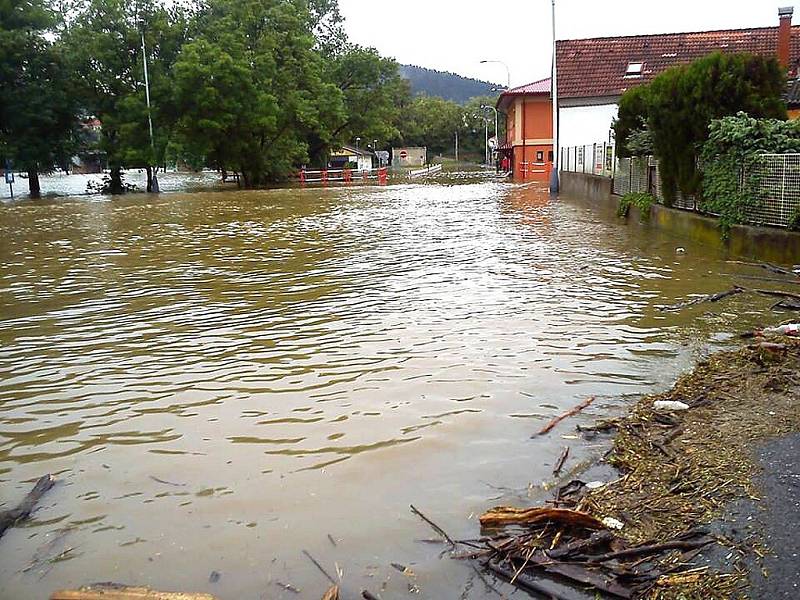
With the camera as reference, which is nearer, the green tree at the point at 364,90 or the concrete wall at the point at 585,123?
the concrete wall at the point at 585,123

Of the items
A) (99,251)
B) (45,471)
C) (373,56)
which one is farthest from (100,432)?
(373,56)

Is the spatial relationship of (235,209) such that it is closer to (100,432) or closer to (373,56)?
(100,432)

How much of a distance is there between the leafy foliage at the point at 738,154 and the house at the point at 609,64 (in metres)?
29.0

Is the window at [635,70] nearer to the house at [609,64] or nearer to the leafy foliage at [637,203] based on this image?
the house at [609,64]

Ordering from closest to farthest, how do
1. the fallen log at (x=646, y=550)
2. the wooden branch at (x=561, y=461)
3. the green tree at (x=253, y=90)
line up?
the fallen log at (x=646, y=550)
the wooden branch at (x=561, y=461)
the green tree at (x=253, y=90)

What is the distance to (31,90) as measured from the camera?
4459 cm

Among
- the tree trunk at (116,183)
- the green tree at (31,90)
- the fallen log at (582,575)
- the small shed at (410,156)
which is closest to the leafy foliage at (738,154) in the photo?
the fallen log at (582,575)

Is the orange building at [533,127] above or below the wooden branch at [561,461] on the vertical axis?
above

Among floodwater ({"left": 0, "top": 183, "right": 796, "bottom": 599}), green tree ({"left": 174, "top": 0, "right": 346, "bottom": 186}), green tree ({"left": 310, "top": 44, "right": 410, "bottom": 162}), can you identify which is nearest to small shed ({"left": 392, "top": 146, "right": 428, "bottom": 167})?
green tree ({"left": 310, "top": 44, "right": 410, "bottom": 162})

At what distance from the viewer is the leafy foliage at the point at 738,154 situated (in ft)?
39.2

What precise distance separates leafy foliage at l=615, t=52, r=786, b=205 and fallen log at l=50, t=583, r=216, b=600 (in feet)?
42.1

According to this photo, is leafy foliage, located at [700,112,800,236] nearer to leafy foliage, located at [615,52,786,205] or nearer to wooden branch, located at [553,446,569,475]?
leafy foliage, located at [615,52,786,205]

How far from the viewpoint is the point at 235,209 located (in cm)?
2902

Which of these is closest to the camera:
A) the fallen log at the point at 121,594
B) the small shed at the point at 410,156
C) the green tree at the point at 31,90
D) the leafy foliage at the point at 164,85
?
the fallen log at the point at 121,594
